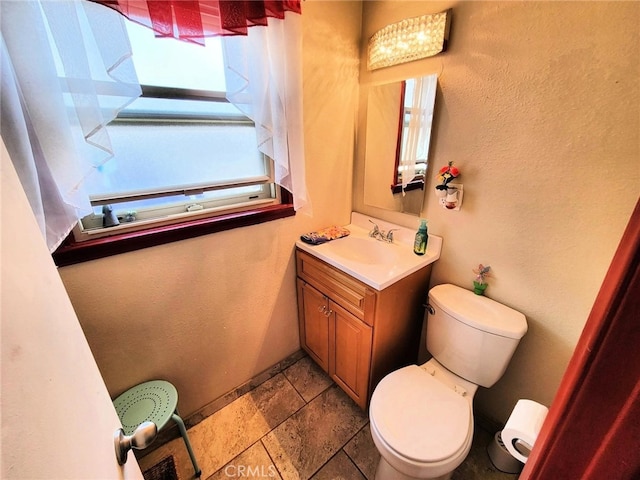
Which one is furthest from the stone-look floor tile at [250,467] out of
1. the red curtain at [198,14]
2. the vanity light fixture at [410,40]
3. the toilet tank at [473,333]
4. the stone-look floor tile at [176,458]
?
the vanity light fixture at [410,40]

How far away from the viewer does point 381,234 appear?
158cm

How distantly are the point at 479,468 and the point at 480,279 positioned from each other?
0.89 metres

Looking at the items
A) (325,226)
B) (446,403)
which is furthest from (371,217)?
(446,403)

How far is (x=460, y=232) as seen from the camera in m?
1.27

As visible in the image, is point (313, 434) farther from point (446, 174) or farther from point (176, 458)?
point (446, 174)

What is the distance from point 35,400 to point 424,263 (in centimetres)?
132

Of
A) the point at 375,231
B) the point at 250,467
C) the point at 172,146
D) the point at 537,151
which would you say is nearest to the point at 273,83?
the point at 172,146

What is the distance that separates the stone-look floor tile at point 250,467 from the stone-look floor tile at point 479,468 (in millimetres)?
847

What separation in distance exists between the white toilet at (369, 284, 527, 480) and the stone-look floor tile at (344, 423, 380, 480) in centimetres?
15

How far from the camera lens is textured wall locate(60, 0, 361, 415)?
3.52 ft

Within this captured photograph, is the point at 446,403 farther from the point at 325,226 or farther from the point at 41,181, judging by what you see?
the point at 41,181

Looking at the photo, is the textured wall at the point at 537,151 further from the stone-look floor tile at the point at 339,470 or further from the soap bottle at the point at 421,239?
the stone-look floor tile at the point at 339,470

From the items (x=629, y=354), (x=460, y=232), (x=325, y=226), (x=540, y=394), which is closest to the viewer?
(x=629, y=354)

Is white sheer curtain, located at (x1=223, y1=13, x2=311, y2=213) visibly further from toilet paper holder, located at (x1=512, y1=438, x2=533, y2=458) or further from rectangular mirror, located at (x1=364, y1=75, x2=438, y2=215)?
toilet paper holder, located at (x1=512, y1=438, x2=533, y2=458)
